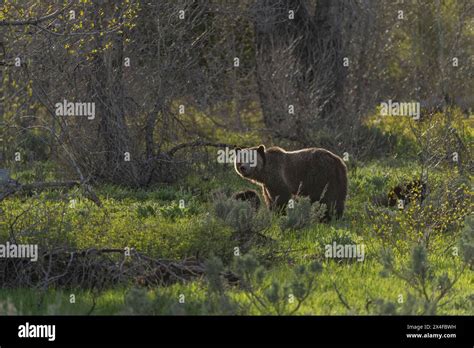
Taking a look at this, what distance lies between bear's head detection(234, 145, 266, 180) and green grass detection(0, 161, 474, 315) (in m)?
0.87

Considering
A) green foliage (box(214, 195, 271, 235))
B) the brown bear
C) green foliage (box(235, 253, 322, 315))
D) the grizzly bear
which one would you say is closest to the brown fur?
the brown bear

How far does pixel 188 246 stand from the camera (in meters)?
11.4

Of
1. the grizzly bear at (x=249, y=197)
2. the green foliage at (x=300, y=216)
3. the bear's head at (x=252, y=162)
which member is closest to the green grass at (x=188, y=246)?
the green foliage at (x=300, y=216)

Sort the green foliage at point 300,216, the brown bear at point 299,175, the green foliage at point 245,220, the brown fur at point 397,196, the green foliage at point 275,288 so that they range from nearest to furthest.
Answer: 1. the green foliage at point 275,288
2. the green foliage at point 245,220
3. the green foliage at point 300,216
4. the brown bear at point 299,175
5. the brown fur at point 397,196

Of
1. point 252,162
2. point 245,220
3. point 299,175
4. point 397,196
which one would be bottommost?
point 397,196

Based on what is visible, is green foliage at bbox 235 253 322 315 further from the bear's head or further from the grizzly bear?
the bear's head

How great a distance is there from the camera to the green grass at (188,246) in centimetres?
938

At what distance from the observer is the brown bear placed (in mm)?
14703

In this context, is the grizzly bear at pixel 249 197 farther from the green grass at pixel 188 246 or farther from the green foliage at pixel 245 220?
the green foliage at pixel 245 220

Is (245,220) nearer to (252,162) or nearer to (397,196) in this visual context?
(252,162)

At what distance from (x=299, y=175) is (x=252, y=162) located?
0.79 metres

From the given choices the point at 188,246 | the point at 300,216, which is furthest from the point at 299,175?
the point at 188,246
